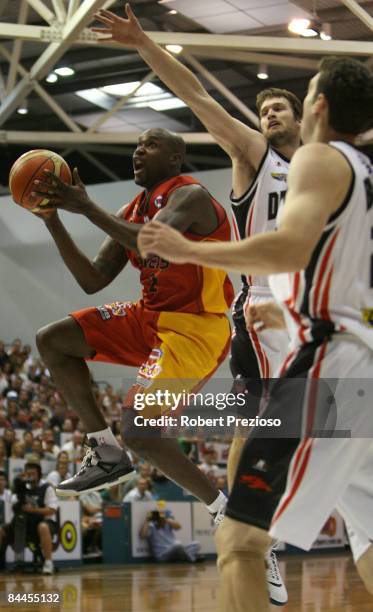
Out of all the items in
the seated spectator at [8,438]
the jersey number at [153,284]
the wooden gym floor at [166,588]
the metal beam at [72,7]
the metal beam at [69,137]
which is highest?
the metal beam at [72,7]

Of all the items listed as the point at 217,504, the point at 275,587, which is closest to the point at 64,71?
the point at 217,504

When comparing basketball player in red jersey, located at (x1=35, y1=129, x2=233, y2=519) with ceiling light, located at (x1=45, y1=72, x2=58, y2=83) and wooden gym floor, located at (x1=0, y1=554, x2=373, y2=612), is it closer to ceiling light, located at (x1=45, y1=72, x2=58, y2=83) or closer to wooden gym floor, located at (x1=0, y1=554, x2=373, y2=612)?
wooden gym floor, located at (x1=0, y1=554, x2=373, y2=612)

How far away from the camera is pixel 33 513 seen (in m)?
11.8

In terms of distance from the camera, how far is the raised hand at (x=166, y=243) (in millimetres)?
3156

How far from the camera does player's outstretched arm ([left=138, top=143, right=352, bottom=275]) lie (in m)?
3.02

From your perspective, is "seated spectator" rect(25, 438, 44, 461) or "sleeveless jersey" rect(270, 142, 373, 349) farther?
"seated spectator" rect(25, 438, 44, 461)

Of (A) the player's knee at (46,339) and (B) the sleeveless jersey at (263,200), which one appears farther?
(A) the player's knee at (46,339)

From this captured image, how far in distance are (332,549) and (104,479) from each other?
13040 mm

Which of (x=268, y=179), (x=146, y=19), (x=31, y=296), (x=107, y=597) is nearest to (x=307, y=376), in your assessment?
(x=268, y=179)

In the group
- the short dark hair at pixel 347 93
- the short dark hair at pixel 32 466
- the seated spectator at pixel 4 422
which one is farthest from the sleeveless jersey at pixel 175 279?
the seated spectator at pixel 4 422

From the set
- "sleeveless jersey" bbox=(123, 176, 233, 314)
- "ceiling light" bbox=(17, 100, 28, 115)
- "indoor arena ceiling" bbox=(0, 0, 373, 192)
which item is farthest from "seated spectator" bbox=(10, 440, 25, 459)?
"ceiling light" bbox=(17, 100, 28, 115)

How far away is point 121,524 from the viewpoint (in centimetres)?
1367

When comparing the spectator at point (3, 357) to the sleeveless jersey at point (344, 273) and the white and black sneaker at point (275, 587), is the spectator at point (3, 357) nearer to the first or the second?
the white and black sneaker at point (275, 587)

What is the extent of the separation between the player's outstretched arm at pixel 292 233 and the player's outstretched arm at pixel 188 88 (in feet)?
6.06
